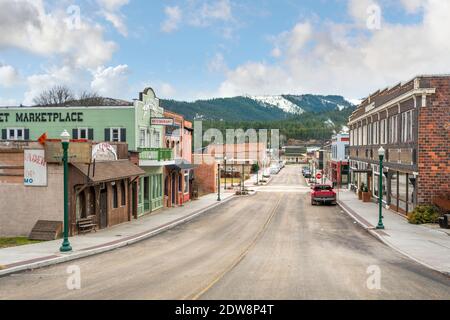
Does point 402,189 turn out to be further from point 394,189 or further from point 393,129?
point 393,129

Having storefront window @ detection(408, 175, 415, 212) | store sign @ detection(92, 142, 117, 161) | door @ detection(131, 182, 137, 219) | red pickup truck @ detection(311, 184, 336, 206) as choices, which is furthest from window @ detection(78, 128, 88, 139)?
storefront window @ detection(408, 175, 415, 212)

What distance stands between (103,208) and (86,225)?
7.91 ft

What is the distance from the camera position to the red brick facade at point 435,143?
1099 inches

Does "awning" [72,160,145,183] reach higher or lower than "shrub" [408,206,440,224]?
higher

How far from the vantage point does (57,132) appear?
33156 mm

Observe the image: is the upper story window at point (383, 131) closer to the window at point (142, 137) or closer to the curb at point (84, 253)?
the window at point (142, 137)

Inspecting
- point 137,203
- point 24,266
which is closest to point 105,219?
point 137,203

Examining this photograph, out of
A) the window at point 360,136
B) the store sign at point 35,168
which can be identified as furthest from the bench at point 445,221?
the window at point 360,136

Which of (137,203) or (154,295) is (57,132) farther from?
(154,295)

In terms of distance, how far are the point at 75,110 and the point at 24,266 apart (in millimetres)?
18705

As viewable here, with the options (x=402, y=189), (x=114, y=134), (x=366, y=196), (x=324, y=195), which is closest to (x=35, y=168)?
(x=114, y=134)

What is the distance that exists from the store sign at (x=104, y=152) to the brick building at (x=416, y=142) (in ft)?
47.0

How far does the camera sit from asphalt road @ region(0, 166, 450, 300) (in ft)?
40.3

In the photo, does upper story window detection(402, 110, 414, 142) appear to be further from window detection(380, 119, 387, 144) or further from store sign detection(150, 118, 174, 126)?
store sign detection(150, 118, 174, 126)
